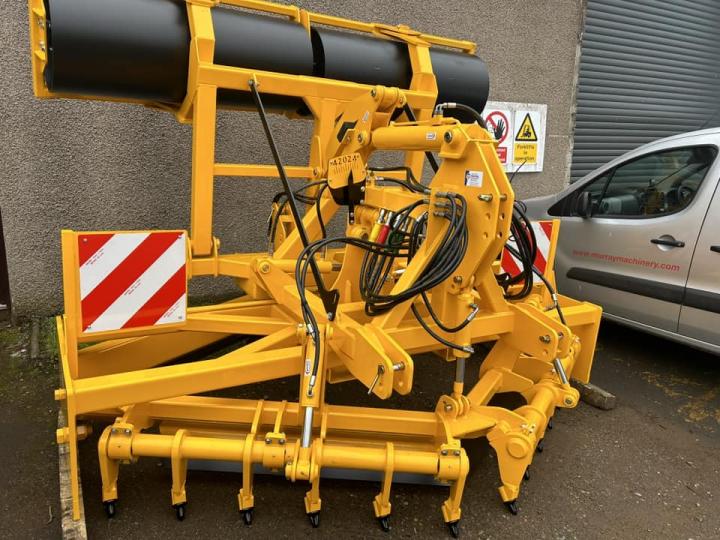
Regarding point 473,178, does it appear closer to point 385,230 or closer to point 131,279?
point 385,230

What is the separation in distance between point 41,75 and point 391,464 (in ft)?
9.31

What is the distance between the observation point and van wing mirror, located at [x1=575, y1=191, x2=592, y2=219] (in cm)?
437

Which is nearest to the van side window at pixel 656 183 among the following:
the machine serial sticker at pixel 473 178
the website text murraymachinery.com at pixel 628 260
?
the website text murraymachinery.com at pixel 628 260

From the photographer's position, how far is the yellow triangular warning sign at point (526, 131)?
6.94 meters

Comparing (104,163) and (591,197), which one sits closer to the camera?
(591,197)

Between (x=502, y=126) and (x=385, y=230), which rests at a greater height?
(x=502, y=126)

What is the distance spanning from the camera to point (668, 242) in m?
3.88

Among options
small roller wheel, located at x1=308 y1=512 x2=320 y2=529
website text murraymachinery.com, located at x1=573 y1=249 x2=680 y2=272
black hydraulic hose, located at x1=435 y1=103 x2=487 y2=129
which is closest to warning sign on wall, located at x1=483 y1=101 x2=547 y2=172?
website text murraymachinery.com, located at x1=573 y1=249 x2=680 y2=272

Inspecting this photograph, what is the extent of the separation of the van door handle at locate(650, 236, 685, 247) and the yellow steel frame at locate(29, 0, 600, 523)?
95 centimetres

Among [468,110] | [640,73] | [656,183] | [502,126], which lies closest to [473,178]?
[468,110]

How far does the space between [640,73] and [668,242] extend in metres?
5.22

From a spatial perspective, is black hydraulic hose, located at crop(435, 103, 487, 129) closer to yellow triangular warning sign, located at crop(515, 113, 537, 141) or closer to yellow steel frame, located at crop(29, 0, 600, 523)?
yellow steel frame, located at crop(29, 0, 600, 523)

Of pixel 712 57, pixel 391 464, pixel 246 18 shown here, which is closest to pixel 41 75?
pixel 246 18

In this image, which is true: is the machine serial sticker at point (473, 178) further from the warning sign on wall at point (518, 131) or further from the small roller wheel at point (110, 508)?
the warning sign on wall at point (518, 131)
